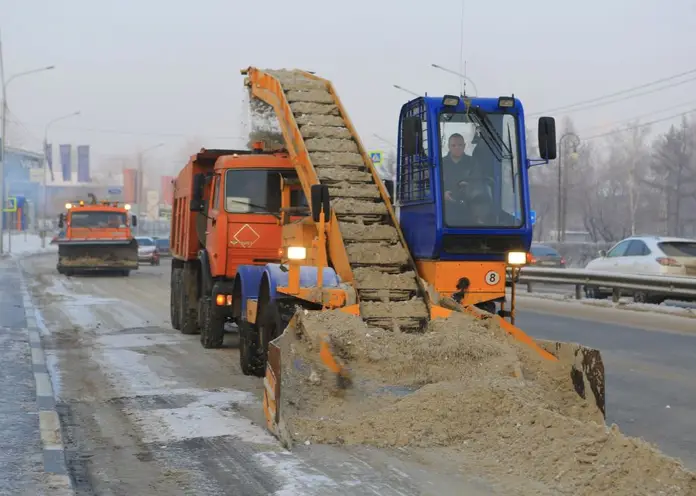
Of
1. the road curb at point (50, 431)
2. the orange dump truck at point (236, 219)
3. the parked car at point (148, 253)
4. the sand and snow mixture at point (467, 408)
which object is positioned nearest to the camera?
the sand and snow mixture at point (467, 408)

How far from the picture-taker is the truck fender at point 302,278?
923 centimetres

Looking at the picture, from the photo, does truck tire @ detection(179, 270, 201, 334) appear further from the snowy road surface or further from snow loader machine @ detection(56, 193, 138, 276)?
snow loader machine @ detection(56, 193, 138, 276)

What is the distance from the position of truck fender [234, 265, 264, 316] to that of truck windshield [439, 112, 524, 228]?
2.70 m

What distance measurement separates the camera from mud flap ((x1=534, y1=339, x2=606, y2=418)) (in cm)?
779

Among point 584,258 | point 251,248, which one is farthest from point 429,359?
point 584,258

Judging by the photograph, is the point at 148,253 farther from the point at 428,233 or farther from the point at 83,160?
the point at 428,233

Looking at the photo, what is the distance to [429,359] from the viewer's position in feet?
26.1

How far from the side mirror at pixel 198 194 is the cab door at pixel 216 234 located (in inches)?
10.5

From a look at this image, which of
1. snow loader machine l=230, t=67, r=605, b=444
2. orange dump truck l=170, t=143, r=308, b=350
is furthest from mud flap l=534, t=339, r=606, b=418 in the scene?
orange dump truck l=170, t=143, r=308, b=350

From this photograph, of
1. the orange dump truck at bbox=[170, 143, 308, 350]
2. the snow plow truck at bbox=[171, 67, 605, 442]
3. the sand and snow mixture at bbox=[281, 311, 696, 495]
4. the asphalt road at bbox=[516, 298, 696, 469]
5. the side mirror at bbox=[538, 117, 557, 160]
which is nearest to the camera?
the sand and snow mixture at bbox=[281, 311, 696, 495]

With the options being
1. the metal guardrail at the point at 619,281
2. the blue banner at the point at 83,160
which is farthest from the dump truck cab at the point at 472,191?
the blue banner at the point at 83,160

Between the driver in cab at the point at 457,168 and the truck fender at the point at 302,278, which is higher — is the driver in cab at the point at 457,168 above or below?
above

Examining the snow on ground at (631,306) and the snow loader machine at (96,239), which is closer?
the snow on ground at (631,306)

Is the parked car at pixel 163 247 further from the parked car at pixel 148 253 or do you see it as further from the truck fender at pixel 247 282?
the truck fender at pixel 247 282
